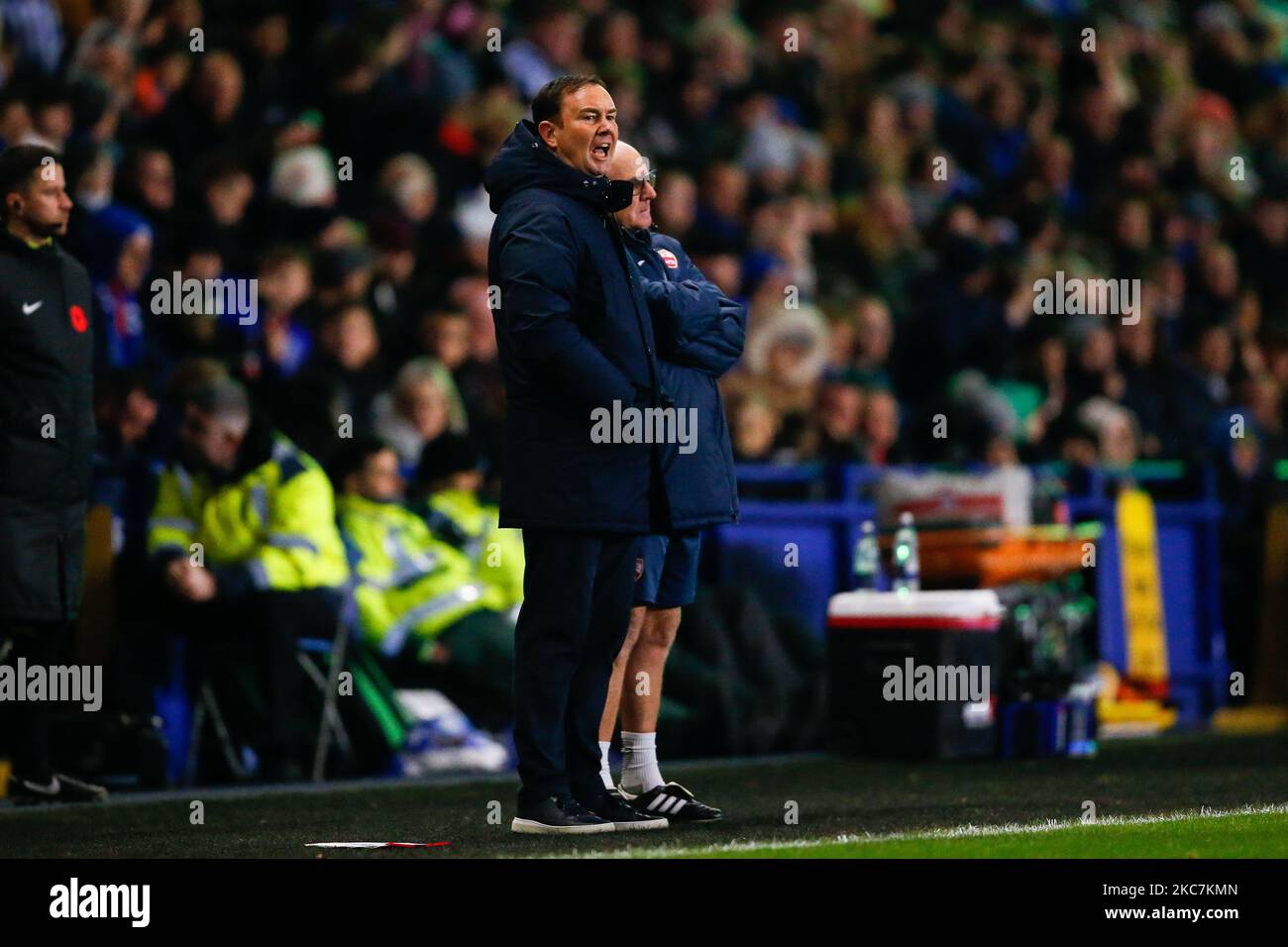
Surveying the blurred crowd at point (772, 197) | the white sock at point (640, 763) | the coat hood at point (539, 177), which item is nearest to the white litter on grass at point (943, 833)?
the white sock at point (640, 763)

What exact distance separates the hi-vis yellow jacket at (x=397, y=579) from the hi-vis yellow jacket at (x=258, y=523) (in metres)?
0.38

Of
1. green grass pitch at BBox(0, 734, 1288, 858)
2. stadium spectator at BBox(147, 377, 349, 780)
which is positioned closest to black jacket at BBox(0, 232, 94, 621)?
green grass pitch at BBox(0, 734, 1288, 858)

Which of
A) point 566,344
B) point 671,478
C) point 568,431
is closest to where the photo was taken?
point 566,344

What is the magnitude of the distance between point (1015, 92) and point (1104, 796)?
10317mm

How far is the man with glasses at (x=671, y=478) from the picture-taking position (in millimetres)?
7344

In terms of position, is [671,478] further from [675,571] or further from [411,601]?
[411,601]

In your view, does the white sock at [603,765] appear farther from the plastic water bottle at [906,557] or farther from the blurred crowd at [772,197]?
the plastic water bottle at [906,557]

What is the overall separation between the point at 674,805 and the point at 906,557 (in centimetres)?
428

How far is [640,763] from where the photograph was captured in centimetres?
777

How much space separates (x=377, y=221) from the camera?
12188 mm

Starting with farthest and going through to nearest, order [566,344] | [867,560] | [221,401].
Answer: [867,560], [221,401], [566,344]

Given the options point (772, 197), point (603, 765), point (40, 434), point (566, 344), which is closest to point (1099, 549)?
point (772, 197)
